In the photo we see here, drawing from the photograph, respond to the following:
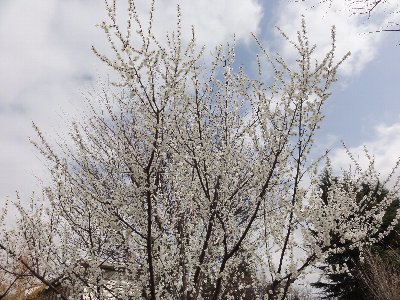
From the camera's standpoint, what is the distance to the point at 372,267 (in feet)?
40.4

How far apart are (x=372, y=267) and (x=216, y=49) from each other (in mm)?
10227

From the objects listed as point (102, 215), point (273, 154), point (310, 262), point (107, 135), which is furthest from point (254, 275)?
point (107, 135)

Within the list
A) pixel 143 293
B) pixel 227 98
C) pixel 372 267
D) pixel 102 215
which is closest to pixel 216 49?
pixel 227 98

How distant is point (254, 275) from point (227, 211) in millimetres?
2360

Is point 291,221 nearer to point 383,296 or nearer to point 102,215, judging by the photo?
point 102,215

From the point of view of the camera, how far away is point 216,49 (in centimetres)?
548

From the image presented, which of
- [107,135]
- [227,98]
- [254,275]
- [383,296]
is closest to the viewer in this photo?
[227,98]

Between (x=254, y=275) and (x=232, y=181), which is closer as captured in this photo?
(x=232, y=181)

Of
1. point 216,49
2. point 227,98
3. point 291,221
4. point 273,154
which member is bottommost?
point 291,221

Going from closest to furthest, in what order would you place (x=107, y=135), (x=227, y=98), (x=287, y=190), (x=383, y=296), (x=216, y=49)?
(x=287, y=190) → (x=227, y=98) → (x=216, y=49) → (x=107, y=135) → (x=383, y=296)

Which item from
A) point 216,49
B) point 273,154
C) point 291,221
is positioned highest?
point 216,49

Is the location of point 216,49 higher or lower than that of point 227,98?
higher

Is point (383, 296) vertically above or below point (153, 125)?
below

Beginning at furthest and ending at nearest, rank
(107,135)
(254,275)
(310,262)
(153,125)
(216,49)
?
(107,135) < (254,275) < (216,49) < (310,262) < (153,125)
